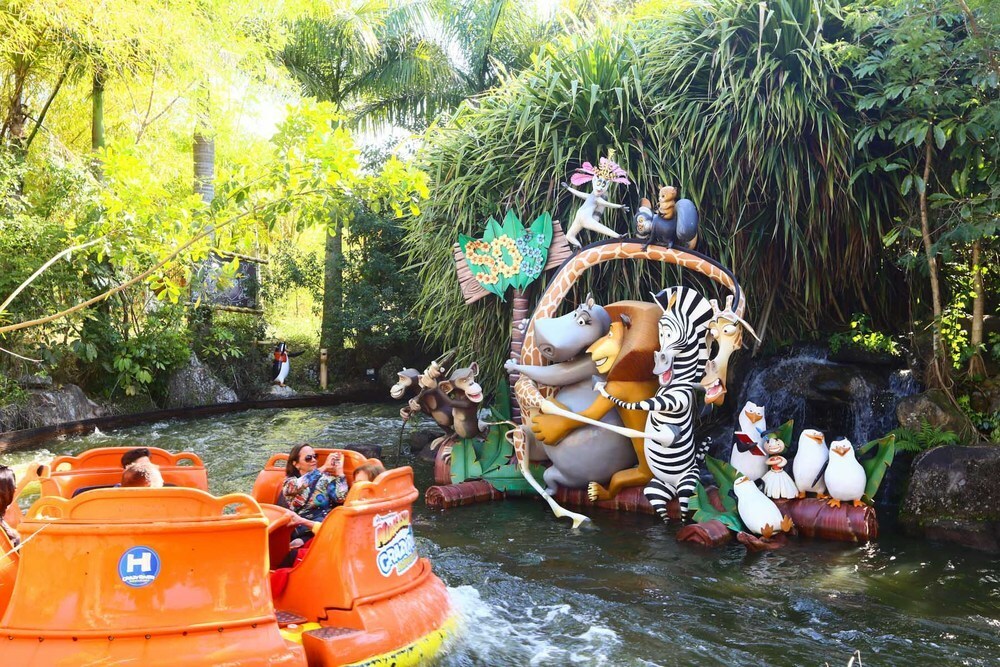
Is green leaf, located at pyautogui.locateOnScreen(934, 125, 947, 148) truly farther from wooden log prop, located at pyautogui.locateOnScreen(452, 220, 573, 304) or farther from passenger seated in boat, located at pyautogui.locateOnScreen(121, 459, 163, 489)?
passenger seated in boat, located at pyautogui.locateOnScreen(121, 459, 163, 489)

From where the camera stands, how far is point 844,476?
247 inches

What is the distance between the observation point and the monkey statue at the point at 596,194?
7.73 m

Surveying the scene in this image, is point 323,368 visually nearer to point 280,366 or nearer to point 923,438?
point 280,366

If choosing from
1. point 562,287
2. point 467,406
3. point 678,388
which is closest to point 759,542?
point 678,388

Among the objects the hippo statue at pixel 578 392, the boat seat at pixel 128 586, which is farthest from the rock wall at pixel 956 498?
the boat seat at pixel 128 586

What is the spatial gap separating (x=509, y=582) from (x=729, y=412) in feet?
12.6

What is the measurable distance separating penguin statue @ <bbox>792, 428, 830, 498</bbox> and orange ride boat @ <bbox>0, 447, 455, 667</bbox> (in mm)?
3434

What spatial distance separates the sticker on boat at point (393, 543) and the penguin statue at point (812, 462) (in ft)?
10.6

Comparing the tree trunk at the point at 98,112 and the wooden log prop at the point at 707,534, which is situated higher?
the tree trunk at the point at 98,112

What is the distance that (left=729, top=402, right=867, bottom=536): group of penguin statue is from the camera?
6.30 m

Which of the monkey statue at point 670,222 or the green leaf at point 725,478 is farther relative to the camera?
the monkey statue at point 670,222

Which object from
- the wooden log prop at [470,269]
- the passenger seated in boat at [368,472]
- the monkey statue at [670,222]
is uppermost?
the monkey statue at [670,222]

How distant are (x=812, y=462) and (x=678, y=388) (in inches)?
42.4

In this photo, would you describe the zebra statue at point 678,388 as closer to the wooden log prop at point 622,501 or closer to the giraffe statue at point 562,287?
the wooden log prop at point 622,501
